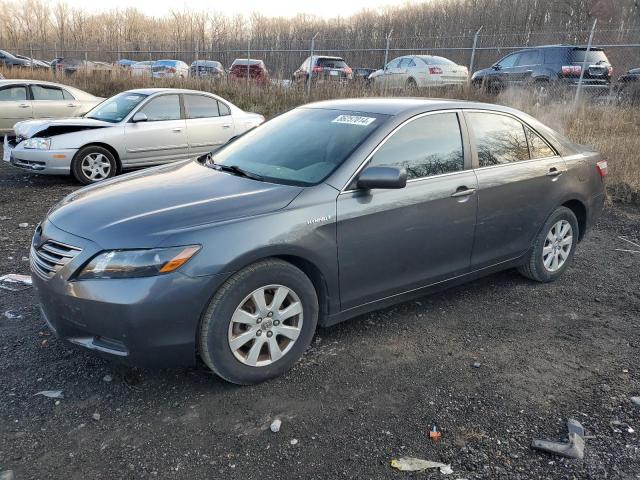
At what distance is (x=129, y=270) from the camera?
2852 millimetres

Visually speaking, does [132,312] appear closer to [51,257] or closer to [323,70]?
[51,257]

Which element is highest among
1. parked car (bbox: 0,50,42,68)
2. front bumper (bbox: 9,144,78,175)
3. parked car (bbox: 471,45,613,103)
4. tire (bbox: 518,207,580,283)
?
parked car (bbox: 0,50,42,68)

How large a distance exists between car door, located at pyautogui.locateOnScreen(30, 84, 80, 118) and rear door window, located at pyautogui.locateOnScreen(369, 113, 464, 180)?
34.2 feet

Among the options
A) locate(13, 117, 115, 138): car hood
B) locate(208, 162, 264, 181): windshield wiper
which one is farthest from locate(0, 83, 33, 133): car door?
locate(208, 162, 264, 181): windshield wiper

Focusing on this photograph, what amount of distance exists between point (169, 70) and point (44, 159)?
13.3m

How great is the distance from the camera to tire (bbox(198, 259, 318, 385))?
299 centimetres

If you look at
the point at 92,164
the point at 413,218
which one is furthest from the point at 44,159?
the point at 413,218

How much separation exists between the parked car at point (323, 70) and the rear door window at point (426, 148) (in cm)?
1212

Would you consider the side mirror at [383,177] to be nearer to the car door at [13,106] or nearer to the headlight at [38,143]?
the headlight at [38,143]

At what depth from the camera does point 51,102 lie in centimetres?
1223

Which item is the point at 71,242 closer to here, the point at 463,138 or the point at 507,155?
the point at 463,138

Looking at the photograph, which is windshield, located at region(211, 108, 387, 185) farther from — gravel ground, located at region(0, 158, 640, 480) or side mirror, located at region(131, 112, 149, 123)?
side mirror, located at region(131, 112, 149, 123)

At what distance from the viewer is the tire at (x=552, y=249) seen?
478cm

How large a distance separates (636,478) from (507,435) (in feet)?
1.95
